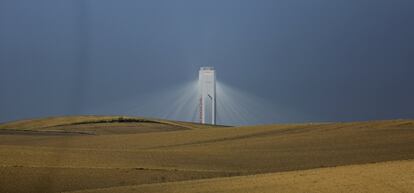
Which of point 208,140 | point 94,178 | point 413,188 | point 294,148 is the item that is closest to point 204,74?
point 208,140

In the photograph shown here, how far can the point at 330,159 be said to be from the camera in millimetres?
18812

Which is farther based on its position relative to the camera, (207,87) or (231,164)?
(207,87)

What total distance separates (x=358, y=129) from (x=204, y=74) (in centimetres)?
2666

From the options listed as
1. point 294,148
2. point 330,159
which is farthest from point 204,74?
point 330,159

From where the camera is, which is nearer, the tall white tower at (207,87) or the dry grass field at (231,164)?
the dry grass field at (231,164)

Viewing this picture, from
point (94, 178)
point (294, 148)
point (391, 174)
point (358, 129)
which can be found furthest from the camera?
point (358, 129)

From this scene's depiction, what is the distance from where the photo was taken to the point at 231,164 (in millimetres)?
18484

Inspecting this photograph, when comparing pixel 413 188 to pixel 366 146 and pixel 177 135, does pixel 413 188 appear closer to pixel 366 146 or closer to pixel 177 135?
pixel 366 146

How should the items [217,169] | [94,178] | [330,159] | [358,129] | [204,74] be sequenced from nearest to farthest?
[94,178]
[217,169]
[330,159]
[358,129]
[204,74]

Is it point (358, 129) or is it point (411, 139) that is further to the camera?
point (358, 129)

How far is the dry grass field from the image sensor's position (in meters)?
12.0

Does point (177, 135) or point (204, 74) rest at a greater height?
A: point (204, 74)

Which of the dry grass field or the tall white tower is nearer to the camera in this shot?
the dry grass field

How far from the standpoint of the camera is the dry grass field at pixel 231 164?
12008mm
